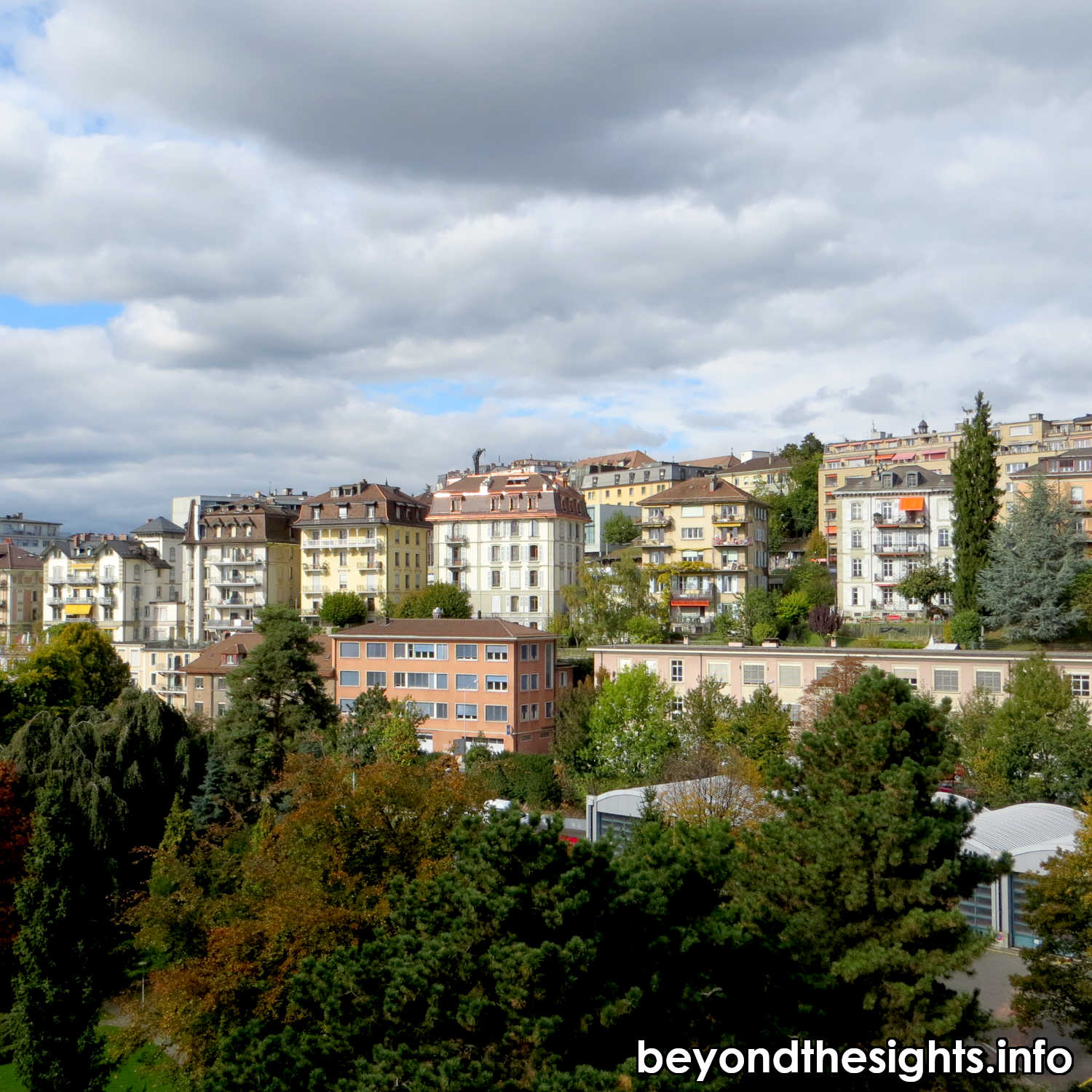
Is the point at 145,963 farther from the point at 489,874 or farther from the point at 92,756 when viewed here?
the point at 489,874

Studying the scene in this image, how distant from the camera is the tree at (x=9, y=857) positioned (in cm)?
3139

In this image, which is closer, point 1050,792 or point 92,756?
point 1050,792

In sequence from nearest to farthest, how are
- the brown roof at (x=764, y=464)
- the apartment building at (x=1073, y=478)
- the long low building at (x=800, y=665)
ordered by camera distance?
the long low building at (x=800, y=665)
the apartment building at (x=1073, y=478)
the brown roof at (x=764, y=464)

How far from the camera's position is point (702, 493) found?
71812mm

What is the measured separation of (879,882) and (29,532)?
17067 cm

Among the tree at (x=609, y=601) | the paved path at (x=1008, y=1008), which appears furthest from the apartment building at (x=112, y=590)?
the paved path at (x=1008, y=1008)

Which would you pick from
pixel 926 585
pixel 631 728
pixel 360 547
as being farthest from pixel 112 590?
pixel 926 585

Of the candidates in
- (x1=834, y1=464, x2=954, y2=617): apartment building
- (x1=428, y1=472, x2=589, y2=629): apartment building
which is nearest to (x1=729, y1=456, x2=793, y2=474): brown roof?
(x1=428, y1=472, x2=589, y2=629): apartment building

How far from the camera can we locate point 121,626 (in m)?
91.7

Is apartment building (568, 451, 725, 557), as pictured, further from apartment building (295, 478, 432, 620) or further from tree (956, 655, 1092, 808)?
tree (956, 655, 1092, 808)

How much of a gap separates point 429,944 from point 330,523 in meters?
74.2

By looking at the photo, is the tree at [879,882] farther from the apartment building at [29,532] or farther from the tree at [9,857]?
the apartment building at [29,532]

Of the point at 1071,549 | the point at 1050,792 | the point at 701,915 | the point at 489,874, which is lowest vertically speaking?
the point at 1050,792

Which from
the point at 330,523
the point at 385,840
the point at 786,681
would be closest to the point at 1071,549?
the point at 786,681
